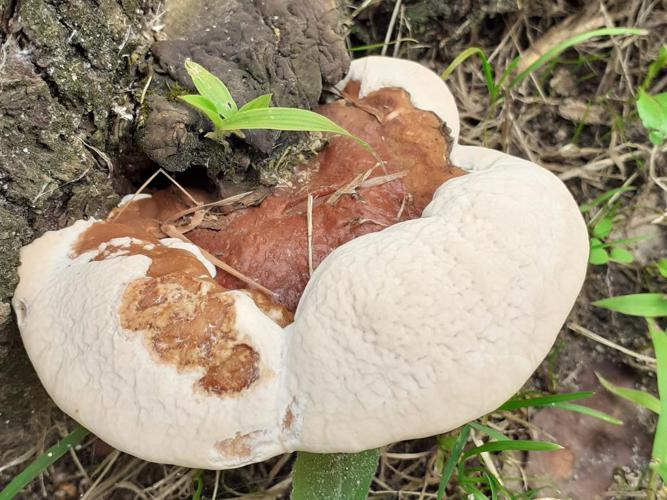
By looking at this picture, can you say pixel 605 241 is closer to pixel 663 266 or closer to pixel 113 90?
pixel 663 266

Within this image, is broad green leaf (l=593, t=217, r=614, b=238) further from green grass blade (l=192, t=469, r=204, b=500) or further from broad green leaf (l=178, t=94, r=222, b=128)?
green grass blade (l=192, t=469, r=204, b=500)

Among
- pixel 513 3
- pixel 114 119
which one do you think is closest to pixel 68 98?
pixel 114 119

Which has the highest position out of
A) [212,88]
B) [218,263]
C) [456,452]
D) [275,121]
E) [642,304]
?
[212,88]

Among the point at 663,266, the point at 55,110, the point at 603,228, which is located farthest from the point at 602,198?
the point at 55,110

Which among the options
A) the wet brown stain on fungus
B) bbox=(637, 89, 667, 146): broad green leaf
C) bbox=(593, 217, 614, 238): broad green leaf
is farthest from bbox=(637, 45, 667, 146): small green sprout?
the wet brown stain on fungus

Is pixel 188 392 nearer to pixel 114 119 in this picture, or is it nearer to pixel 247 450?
pixel 247 450

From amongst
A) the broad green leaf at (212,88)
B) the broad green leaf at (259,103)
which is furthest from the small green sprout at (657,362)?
the broad green leaf at (212,88)
